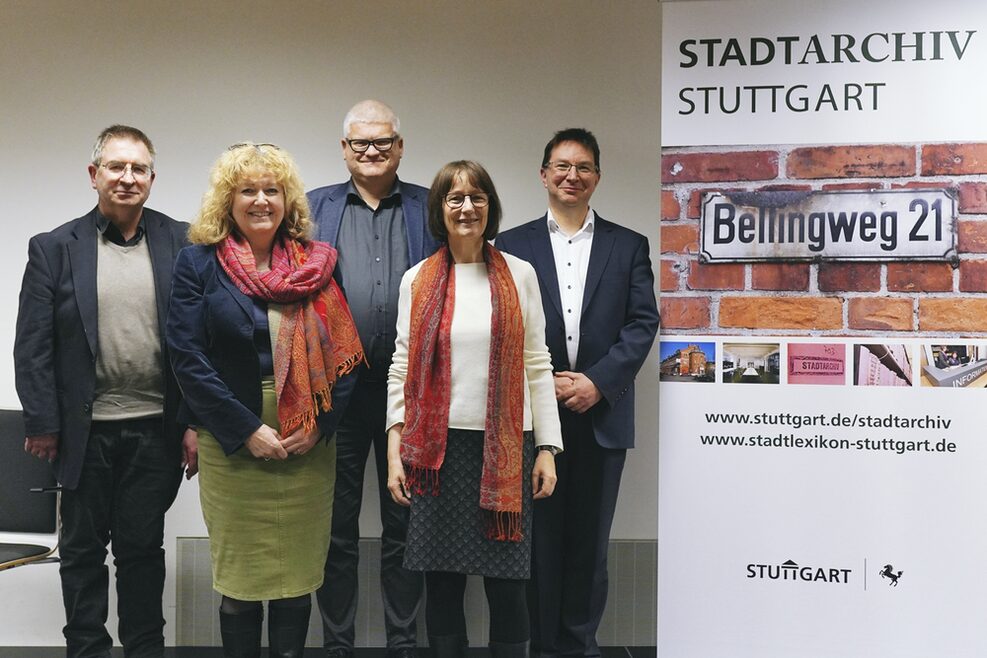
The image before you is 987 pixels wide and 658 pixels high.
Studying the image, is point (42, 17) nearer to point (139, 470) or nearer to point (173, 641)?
point (139, 470)

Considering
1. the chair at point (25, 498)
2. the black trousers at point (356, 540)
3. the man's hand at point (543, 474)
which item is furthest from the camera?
the chair at point (25, 498)

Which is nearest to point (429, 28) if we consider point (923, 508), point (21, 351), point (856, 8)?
point (856, 8)

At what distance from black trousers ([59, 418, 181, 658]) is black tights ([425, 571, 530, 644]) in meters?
0.97

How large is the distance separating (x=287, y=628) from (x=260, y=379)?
2.33ft

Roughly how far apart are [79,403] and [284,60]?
4.90ft

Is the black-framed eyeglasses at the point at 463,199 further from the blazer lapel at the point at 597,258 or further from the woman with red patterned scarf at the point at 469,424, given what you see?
the blazer lapel at the point at 597,258

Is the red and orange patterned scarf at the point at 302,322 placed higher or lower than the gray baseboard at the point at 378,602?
higher

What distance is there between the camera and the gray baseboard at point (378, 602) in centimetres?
343

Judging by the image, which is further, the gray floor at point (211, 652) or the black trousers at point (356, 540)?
the gray floor at point (211, 652)

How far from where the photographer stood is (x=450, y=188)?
242 cm

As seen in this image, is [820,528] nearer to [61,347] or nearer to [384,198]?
[384,198]

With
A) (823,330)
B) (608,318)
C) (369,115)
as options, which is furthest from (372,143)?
(823,330)

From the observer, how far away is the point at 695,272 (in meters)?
2.80

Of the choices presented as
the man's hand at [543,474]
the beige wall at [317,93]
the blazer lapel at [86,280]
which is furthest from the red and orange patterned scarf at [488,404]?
the beige wall at [317,93]
